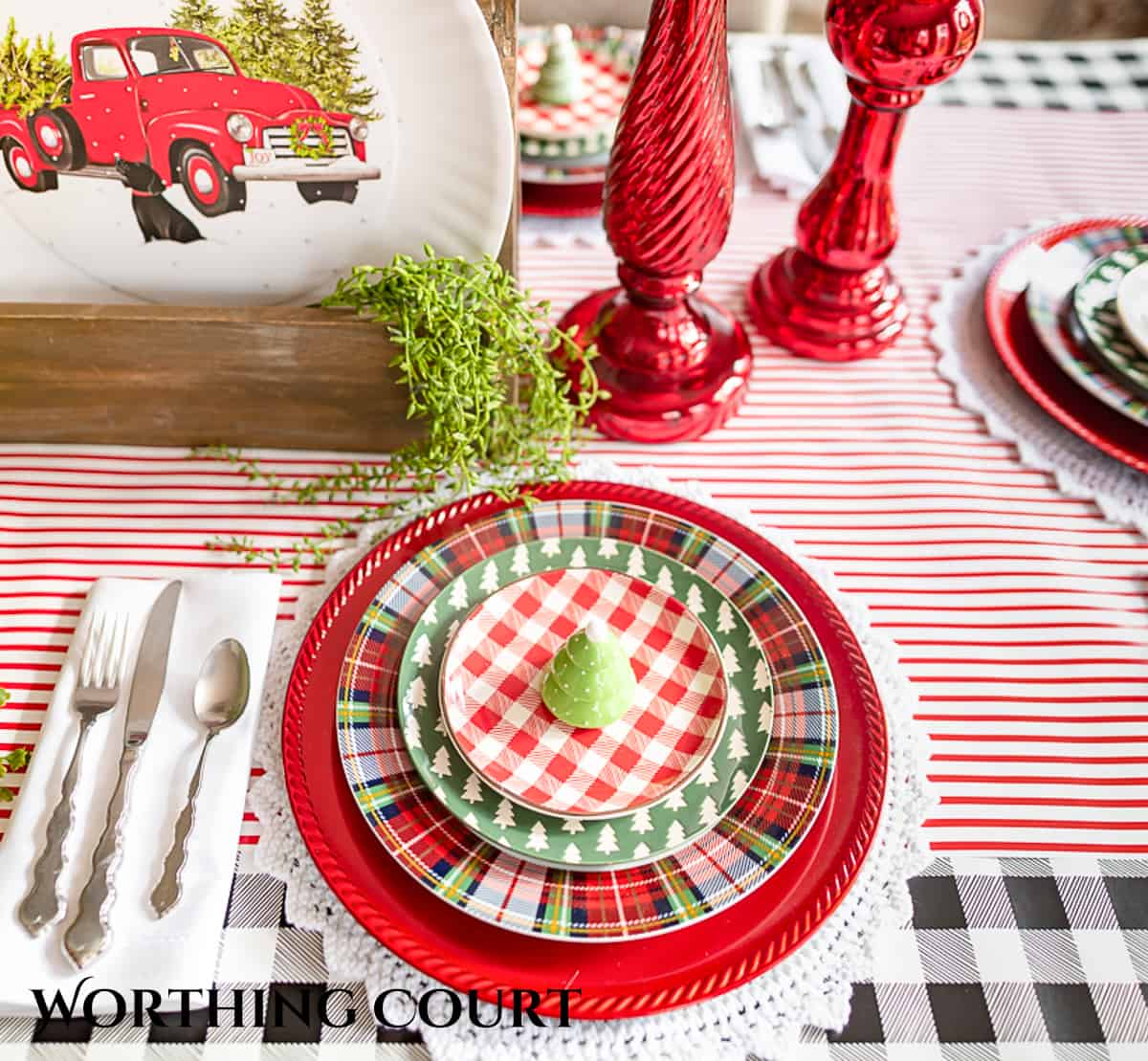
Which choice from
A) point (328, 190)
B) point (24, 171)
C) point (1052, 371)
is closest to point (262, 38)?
point (328, 190)

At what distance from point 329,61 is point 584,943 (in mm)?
604

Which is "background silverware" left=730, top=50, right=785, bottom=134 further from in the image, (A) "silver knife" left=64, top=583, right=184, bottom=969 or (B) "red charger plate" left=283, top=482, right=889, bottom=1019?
(A) "silver knife" left=64, top=583, right=184, bottom=969

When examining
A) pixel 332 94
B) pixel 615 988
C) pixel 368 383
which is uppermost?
pixel 332 94

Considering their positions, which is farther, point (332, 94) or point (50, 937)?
point (332, 94)

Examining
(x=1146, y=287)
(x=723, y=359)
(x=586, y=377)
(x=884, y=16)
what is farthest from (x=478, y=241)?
(x=1146, y=287)

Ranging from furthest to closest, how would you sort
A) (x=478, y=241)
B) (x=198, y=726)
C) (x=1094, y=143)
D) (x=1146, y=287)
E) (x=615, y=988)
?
(x=1094, y=143)
(x=1146, y=287)
(x=478, y=241)
(x=198, y=726)
(x=615, y=988)

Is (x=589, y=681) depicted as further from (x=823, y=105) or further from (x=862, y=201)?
(x=823, y=105)

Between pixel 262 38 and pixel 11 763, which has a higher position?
pixel 262 38

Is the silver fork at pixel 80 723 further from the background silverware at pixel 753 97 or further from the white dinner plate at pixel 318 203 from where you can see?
the background silverware at pixel 753 97

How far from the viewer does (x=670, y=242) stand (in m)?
0.81

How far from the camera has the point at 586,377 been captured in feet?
2.62

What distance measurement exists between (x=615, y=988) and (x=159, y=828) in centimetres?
28

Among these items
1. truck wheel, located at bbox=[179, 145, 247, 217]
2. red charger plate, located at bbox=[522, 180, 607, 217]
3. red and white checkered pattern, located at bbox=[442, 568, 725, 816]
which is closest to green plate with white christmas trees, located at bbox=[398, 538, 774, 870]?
red and white checkered pattern, located at bbox=[442, 568, 725, 816]

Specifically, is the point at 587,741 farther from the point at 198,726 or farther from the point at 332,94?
the point at 332,94
